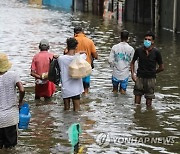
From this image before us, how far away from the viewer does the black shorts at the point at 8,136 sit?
27.1 ft

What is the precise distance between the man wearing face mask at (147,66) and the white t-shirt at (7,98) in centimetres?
374

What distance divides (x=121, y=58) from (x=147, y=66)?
5.35ft

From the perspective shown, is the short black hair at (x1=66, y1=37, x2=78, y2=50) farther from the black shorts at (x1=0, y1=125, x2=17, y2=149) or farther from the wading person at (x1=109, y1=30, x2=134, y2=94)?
the black shorts at (x1=0, y1=125, x2=17, y2=149)

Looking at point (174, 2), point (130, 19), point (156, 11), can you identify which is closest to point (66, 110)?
point (174, 2)

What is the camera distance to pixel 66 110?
1153 cm

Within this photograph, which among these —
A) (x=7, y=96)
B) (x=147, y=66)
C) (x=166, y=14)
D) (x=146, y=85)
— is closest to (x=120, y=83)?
(x=146, y=85)

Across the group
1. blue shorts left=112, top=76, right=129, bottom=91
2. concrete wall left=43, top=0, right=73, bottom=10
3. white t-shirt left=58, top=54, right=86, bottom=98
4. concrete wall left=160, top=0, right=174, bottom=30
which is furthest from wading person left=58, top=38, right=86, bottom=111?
concrete wall left=43, top=0, right=73, bottom=10

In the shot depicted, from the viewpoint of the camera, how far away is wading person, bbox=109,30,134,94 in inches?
504

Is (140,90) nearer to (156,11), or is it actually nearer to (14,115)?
(14,115)

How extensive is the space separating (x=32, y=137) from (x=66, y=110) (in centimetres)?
203

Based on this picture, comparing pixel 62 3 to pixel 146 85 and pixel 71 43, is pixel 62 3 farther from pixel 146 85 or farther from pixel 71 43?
pixel 71 43

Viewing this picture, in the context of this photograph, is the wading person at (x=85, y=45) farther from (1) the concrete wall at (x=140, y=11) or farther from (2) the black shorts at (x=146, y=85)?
(1) the concrete wall at (x=140, y=11)

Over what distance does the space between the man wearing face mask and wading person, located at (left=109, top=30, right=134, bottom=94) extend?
1.27m

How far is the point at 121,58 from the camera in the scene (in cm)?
1294
